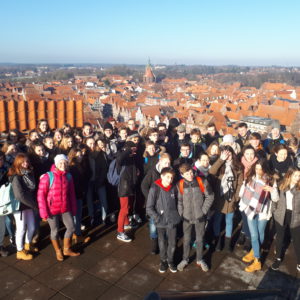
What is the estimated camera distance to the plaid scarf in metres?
3.40

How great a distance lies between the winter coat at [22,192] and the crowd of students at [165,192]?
0.01 m

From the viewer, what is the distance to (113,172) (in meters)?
4.18

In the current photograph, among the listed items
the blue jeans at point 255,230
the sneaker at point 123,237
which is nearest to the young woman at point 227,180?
the blue jeans at point 255,230

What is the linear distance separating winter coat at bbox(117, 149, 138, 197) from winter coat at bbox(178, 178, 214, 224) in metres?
0.91

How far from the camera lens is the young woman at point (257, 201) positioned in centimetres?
338

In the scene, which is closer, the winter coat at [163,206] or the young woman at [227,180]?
the winter coat at [163,206]

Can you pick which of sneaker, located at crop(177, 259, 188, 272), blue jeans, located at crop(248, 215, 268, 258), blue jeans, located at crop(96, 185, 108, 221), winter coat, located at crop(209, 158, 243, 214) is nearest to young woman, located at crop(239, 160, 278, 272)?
blue jeans, located at crop(248, 215, 268, 258)

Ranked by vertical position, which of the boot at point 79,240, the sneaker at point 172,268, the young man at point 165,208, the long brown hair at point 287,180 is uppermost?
the long brown hair at point 287,180

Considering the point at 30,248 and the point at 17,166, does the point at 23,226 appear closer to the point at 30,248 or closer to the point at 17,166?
the point at 30,248

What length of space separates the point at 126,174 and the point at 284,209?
201 cm

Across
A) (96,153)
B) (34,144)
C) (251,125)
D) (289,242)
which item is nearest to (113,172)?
(96,153)

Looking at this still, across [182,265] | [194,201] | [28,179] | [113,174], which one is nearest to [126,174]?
[113,174]

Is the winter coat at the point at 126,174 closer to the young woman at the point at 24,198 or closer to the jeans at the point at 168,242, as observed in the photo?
the jeans at the point at 168,242

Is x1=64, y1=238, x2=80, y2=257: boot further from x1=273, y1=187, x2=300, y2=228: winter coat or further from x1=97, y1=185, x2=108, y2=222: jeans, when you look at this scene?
x1=273, y1=187, x2=300, y2=228: winter coat
